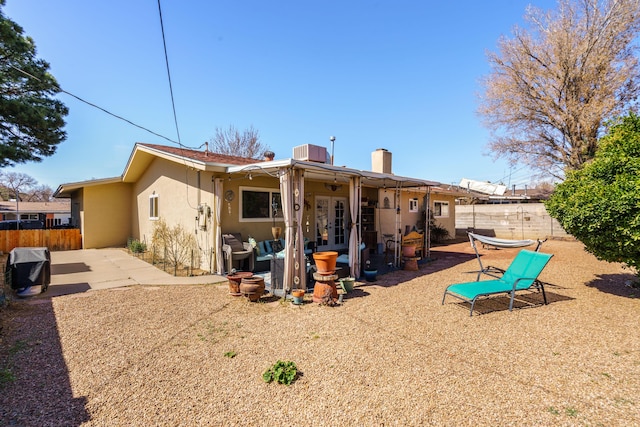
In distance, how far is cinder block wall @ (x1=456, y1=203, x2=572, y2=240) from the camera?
52.1 feet

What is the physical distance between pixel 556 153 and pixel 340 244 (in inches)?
523

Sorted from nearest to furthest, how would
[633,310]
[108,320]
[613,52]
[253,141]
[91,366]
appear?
1. [91,366]
2. [108,320]
3. [633,310]
4. [613,52]
5. [253,141]

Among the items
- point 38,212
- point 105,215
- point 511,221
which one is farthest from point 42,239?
point 38,212

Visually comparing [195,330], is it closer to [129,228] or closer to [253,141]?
[129,228]

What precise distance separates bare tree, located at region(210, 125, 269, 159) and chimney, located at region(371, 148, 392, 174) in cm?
1694

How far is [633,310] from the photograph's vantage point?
4.98 meters

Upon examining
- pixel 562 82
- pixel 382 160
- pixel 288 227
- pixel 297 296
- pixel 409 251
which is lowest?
pixel 297 296

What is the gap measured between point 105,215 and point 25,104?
4886 millimetres

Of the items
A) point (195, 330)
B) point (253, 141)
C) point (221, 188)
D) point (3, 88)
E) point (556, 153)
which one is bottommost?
point (195, 330)

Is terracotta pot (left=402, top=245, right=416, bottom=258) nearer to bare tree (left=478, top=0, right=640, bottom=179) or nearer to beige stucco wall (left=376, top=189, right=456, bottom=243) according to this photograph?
beige stucco wall (left=376, top=189, right=456, bottom=243)

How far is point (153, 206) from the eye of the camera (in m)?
11.4

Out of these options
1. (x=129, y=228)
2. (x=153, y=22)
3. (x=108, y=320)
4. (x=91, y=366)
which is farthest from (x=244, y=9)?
(x=129, y=228)

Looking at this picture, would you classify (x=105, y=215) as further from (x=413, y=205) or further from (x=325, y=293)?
(x=413, y=205)

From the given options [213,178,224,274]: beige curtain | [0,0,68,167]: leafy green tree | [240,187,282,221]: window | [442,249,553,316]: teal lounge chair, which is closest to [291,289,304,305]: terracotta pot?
[442,249,553,316]: teal lounge chair
